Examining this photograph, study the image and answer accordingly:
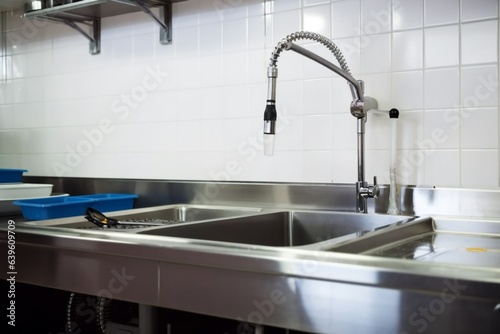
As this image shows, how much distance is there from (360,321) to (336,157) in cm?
87

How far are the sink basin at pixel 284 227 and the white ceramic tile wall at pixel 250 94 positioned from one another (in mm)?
147

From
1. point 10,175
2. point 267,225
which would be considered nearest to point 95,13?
point 10,175

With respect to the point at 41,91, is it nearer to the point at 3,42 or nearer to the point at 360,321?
the point at 3,42

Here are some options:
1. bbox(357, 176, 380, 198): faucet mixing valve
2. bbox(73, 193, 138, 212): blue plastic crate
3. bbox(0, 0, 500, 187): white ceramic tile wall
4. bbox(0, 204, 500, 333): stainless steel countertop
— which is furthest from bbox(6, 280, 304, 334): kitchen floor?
bbox(0, 0, 500, 187): white ceramic tile wall

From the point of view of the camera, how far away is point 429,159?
1.49 meters

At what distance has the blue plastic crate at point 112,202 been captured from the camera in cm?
183

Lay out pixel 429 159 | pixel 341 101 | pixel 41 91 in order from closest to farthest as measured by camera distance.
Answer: pixel 429 159 → pixel 341 101 → pixel 41 91

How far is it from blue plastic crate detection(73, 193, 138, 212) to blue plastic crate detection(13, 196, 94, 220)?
0.04m

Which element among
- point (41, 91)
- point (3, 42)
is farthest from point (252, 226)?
point (3, 42)

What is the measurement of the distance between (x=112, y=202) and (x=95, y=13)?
0.79m

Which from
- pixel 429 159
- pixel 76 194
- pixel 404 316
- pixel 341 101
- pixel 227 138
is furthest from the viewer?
pixel 76 194

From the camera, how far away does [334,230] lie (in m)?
1.55

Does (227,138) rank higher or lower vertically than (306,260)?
higher

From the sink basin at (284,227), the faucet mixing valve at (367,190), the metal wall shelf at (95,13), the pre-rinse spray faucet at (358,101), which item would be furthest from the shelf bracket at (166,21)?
A: the faucet mixing valve at (367,190)
